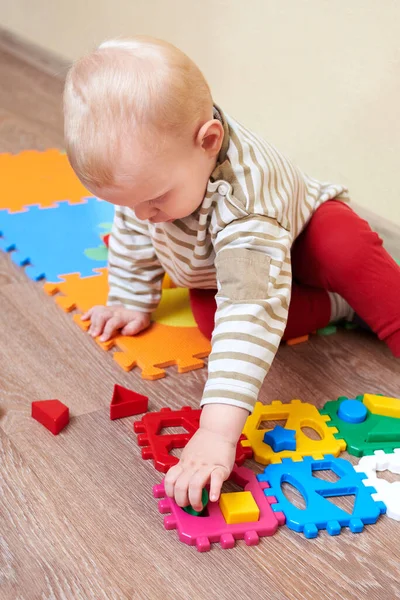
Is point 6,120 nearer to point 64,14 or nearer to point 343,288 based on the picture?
point 64,14

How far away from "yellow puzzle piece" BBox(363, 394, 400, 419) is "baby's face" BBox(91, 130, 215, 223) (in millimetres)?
345

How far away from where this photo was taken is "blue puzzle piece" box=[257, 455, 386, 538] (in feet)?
2.56

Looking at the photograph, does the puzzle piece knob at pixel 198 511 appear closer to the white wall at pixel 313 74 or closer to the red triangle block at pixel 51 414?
the red triangle block at pixel 51 414

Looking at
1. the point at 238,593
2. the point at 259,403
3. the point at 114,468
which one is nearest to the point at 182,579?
the point at 238,593

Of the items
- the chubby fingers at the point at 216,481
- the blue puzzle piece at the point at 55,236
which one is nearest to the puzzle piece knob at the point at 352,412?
the chubby fingers at the point at 216,481

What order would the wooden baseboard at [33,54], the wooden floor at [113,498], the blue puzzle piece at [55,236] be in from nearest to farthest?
the wooden floor at [113,498] < the blue puzzle piece at [55,236] < the wooden baseboard at [33,54]

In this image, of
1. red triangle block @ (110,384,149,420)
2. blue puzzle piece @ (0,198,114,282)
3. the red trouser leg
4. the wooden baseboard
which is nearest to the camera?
red triangle block @ (110,384,149,420)

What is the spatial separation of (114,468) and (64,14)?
1819mm

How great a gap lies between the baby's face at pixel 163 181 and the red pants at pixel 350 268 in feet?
0.76

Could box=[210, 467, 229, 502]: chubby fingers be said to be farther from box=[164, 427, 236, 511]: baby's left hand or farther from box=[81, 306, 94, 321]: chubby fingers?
box=[81, 306, 94, 321]: chubby fingers

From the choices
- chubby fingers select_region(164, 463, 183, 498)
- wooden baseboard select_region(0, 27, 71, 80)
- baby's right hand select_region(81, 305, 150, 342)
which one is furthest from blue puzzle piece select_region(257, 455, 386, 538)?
wooden baseboard select_region(0, 27, 71, 80)

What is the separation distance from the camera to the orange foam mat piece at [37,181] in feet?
4.92

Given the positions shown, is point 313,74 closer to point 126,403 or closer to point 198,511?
point 126,403

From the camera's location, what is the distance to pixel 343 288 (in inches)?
41.2
